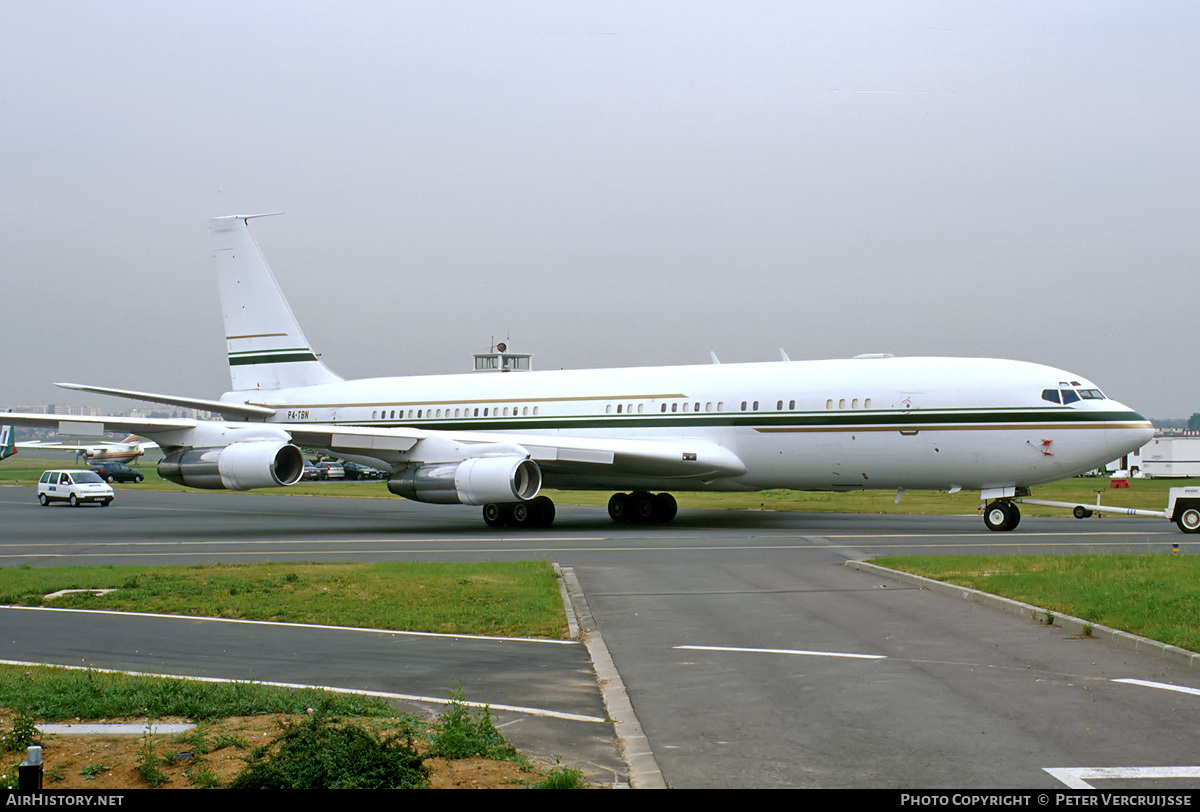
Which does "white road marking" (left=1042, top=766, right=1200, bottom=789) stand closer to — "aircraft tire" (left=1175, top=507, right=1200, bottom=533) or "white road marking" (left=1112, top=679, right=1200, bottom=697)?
"white road marking" (left=1112, top=679, right=1200, bottom=697)

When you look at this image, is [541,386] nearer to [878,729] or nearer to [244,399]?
[244,399]

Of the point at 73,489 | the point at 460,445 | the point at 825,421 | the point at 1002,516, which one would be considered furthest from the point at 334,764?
the point at 73,489

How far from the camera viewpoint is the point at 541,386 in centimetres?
3153

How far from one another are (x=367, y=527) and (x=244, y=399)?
990 cm

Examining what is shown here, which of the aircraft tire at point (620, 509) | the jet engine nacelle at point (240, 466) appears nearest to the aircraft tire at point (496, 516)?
the aircraft tire at point (620, 509)

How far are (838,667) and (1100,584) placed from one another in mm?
5184

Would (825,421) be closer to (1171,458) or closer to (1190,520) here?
(1190,520)

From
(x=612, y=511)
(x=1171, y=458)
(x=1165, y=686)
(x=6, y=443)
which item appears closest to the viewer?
(x=1165, y=686)

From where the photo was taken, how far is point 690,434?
27922 mm

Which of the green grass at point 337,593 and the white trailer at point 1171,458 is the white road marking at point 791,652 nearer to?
the green grass at point 337,593

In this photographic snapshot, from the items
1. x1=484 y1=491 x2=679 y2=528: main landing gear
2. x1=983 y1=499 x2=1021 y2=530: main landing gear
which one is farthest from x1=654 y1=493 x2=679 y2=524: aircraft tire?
x1=983 y1=499 x2=1021 y2=530: main landing gear

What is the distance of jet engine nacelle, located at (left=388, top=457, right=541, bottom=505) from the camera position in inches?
1037

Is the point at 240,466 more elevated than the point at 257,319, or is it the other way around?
the point at 257,319
